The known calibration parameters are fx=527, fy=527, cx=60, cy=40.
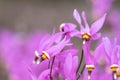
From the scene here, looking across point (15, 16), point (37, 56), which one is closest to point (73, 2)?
point (15, 16)

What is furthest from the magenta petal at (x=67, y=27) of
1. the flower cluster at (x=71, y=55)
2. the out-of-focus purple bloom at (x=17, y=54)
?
the out-of-focus purple bloom at (x=17, y=54)

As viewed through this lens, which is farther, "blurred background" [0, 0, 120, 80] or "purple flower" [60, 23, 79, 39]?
"blurred background" [0, 0, 120, 80]

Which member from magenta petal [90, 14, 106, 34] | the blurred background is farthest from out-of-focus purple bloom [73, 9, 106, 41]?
the blurred background

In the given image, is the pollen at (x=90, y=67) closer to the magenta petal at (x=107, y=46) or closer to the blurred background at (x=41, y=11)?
the magenta petal at (x=107, y=46)

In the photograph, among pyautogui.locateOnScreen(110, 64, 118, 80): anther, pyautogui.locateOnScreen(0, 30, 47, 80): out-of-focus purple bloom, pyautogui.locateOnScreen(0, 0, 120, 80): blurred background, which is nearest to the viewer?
pyautogui.locateOnScreen(110, 64, 118, 80): anther

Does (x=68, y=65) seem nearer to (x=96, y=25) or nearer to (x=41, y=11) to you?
Result: (x=96, y=25)

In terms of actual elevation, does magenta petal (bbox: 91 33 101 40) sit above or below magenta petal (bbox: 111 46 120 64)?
above

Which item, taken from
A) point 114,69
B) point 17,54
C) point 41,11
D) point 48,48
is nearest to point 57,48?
point 48,48

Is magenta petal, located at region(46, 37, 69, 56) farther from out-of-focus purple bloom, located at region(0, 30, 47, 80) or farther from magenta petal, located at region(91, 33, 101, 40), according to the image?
out-of-focus purple bloom, located at region(0, 30, 47, 80)

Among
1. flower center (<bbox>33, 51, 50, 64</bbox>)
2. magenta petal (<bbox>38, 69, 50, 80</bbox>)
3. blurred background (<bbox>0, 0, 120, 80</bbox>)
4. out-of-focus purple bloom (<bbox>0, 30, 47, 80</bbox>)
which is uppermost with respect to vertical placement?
blurred background (<bbox>0, 0, 120, 80</bbox>)

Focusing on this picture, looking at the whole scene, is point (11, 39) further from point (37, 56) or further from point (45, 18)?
point (45, 18)

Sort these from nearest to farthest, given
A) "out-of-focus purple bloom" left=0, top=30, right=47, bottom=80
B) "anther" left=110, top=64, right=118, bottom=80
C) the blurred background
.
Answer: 1. "anther" left=110, top=64, right=118, bottom=80
2. "out-of-focus purple bloom" left=0, top=30, right=47, bottom=80
3. the blurred background
